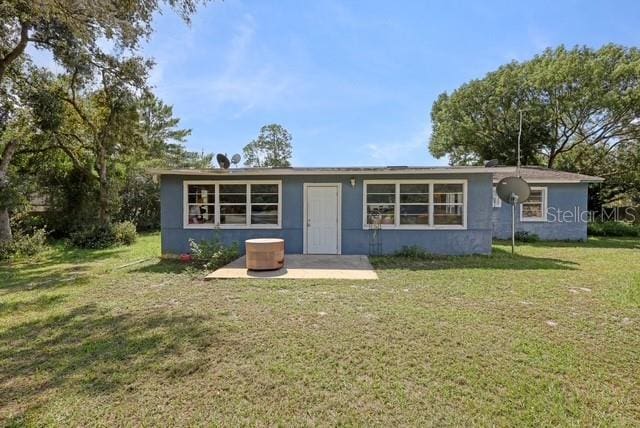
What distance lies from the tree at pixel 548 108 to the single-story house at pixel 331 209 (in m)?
14.5

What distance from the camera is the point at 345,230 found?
929 cm

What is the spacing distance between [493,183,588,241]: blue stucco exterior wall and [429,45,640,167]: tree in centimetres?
807

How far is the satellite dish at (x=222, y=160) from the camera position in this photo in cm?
919

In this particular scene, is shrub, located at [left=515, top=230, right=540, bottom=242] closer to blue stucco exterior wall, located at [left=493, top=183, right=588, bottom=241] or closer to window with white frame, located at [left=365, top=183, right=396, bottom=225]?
blue stucco exterior wall, located at [left=493, top=183, right=588, bottom=241]

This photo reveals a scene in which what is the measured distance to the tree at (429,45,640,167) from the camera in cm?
1738

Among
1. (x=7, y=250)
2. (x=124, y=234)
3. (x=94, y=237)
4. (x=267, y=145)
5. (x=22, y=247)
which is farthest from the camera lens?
(x=267, y=145)

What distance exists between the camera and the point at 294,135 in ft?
130

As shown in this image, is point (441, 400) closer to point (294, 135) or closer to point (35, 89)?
point (35, 89)

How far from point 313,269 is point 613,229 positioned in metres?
15.8

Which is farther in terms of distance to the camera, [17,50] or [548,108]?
[548,108]

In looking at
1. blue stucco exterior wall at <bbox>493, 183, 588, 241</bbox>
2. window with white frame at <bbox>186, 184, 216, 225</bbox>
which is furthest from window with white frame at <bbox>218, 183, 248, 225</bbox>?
blue stucco exterior wall at <bbox>493, 183, 588, 241</bbox>

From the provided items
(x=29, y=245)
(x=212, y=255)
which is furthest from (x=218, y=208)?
(x=29, y=245)

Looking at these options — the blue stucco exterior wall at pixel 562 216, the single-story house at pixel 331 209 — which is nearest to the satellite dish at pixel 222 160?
the single-story house at pixel 331 209

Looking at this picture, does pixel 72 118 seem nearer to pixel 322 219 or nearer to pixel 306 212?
pixel 306 212
